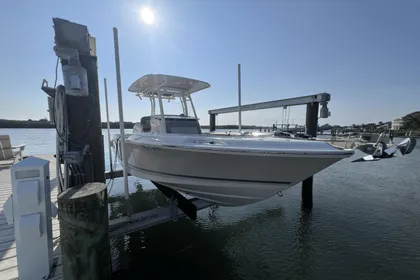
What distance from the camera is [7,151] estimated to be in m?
8.76

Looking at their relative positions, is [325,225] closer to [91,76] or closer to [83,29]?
[91,76]

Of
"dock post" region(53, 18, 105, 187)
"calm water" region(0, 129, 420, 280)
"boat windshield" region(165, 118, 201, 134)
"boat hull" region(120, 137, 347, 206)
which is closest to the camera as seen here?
"dock post" region(53, 18, 105, 187)

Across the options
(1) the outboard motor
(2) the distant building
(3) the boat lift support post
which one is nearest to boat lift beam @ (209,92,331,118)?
(3) the boat lift support post

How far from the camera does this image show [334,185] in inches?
356

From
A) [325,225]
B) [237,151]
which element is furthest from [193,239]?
[325,225]

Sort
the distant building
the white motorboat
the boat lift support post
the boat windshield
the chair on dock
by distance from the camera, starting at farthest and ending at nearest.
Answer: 1. the distant building
2. the chair on dock
3. the boat lift support post
4. the boat windshield
5. the white motorboat

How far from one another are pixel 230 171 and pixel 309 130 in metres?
4.58

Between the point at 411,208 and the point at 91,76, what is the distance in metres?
9.00

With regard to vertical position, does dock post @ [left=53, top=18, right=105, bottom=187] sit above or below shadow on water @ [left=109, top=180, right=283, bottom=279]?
above

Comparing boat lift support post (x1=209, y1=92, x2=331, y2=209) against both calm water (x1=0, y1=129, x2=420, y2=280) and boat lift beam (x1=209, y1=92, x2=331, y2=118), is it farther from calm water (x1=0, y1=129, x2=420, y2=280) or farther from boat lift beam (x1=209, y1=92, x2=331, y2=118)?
calm water (x1=0, y1=129, x2=420, y2=280)

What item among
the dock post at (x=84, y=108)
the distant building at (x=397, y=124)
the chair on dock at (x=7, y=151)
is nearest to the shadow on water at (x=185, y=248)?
the dock post at (x=84, y=108)

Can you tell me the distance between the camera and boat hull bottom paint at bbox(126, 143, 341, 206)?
11.1 feet

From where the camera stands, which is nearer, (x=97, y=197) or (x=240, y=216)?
(x=97, y=197)

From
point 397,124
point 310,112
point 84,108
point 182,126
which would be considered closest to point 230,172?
point 182,126
